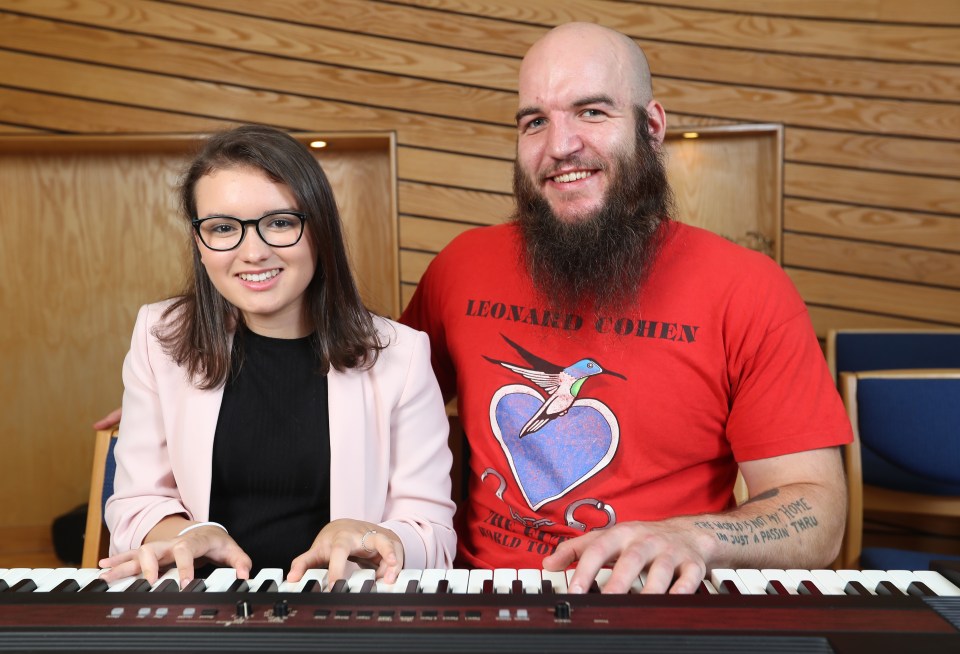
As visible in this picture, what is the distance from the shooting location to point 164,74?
4785mm

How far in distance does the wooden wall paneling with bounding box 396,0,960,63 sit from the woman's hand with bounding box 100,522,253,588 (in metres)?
4.03

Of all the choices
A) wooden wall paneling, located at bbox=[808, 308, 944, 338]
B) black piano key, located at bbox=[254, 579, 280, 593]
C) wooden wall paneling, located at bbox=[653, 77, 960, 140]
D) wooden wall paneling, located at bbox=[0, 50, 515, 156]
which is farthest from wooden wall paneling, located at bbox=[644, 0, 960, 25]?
black piano key, located at bbox=[254, 579, 280, 593]

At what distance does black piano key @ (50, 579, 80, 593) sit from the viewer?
1086 millimetres

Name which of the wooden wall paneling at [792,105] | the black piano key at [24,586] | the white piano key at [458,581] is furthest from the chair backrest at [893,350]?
the black piano key at [24,586]

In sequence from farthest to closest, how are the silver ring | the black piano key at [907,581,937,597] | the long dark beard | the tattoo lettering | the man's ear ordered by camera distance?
the man's ear
the long dark beard
the tattoo lettering
the silver ring
the black piano key at [907,581,937,597]

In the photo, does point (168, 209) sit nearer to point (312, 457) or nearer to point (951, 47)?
point (312, 457)

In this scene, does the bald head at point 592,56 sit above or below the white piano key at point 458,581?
above

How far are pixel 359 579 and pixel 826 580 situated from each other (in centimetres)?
60

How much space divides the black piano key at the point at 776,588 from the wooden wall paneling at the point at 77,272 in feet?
13.3

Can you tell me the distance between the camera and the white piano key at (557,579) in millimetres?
1140

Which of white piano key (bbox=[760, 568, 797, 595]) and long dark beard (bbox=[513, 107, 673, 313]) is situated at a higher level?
long dark beard (bbox=[513, 107, 673, 313])

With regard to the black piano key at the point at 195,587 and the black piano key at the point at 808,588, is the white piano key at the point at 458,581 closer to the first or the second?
the black piano key at the point at 195,587

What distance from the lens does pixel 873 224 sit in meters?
4.93

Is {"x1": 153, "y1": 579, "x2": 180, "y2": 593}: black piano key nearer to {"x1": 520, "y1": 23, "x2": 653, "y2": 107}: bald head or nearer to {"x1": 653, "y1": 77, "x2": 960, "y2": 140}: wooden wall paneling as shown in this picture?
{"x1": 520, "y1": 23, "x2": 653, "y2": 107}: bald head
